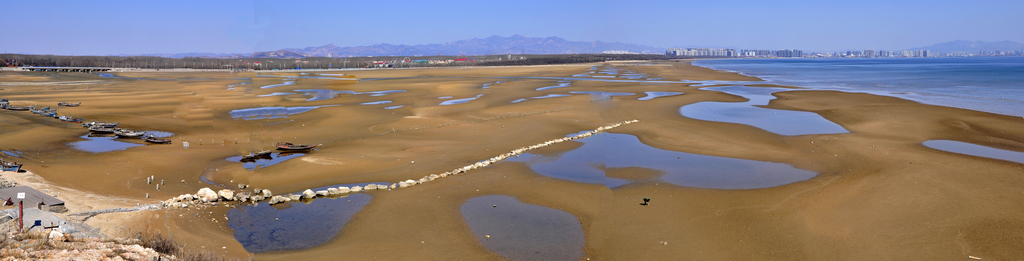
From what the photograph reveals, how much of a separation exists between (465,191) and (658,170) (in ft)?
16.4

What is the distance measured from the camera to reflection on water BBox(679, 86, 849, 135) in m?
20.4

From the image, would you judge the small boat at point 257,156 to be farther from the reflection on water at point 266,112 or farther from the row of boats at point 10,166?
the reflection on water at point 266,112

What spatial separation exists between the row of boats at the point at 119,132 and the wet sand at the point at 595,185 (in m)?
0.45

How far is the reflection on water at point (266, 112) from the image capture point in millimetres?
24688

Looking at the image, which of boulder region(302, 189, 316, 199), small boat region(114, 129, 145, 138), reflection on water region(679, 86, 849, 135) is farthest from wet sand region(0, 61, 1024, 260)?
boulder region(302, 189, 316, 199)

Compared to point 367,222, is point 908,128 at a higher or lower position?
higher

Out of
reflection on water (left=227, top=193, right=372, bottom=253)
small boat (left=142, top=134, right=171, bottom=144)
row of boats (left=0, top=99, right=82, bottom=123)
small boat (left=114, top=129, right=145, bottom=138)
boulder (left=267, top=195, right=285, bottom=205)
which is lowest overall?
reflection on water (left=227, top=193, right=372, bottom=253)

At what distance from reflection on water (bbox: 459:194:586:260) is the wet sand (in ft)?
0.81

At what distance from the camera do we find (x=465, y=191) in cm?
1191

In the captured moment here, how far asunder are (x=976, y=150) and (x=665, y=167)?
1004cm

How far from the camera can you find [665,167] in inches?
556

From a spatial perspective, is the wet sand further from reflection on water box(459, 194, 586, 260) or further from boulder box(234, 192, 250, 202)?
boulder box(234, 192, 250, 202)

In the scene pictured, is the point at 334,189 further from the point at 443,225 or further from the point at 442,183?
the point at 443,225

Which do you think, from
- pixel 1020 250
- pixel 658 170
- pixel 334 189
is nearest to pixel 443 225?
pixel 334 189
